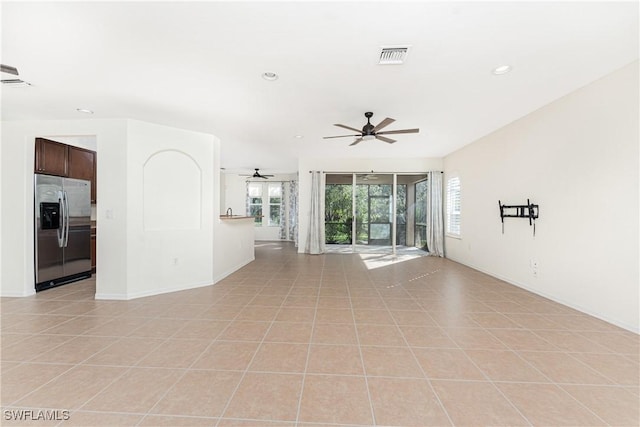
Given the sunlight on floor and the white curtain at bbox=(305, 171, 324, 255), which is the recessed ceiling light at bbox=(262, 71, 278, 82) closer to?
the sunlight on floor

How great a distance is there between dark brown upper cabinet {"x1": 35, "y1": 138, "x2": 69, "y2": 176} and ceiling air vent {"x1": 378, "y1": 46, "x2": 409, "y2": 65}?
4.88 meters

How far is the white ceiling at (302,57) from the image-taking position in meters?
1.89

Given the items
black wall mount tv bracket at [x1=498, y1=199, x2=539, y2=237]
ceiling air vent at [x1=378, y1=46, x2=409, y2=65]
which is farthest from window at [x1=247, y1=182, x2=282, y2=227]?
ceiling air vent at [x1=378, y1=46, x2=409, y2=65]

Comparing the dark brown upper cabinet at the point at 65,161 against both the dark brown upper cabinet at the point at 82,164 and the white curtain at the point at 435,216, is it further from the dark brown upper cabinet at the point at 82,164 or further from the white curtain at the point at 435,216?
the white curtain at the point at 435,216

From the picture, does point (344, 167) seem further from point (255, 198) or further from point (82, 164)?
point (82, 164)

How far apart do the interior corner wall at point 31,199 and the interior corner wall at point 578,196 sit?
5.78 meters

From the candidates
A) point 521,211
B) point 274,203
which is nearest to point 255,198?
point 274,203

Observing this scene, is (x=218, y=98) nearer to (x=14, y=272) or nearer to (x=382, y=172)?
(x=14, y=272)

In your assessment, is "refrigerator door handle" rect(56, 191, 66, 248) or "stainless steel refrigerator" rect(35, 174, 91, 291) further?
"refrigerator door handle" rect(56, 191, 66, 248)

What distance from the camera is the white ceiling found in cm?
189

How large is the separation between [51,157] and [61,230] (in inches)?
44.3

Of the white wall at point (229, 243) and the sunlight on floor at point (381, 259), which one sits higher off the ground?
the white wall at point (229, 243)

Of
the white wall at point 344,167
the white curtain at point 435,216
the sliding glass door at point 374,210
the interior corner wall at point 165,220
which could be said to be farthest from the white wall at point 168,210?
the white curtain at point 435,216

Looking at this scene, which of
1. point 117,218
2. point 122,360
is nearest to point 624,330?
point 122,360
